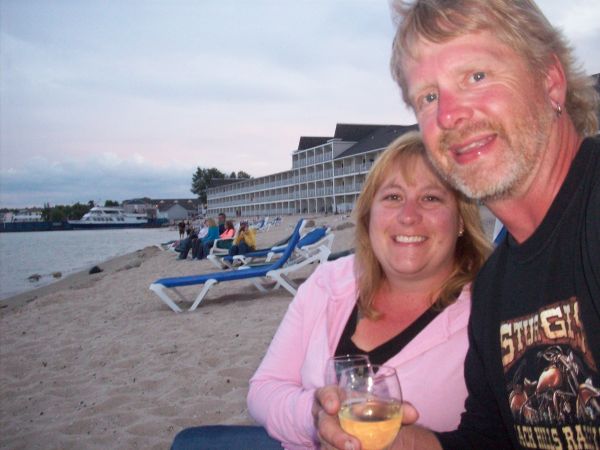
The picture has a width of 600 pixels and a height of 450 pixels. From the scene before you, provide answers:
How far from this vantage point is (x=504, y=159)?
5.02 ft

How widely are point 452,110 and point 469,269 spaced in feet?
2.69

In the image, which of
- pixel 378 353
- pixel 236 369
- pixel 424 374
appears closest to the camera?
pixel 424 374

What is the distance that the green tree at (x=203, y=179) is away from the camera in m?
125

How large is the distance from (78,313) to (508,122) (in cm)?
931

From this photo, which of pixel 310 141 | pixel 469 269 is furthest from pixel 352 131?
pixel 469 269

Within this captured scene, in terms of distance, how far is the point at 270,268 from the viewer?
8102 millimetres

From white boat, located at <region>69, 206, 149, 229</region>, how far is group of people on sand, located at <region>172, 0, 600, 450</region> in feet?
412

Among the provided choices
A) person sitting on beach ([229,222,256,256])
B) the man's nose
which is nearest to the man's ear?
the man's nose

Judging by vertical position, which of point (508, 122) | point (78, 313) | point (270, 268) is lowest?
point (78, 313)

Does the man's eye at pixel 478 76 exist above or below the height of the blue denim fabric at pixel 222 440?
above

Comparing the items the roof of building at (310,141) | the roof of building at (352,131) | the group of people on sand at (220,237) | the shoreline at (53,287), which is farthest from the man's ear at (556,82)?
the roof of building at (310,141)

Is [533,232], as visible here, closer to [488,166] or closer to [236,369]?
[488,166]

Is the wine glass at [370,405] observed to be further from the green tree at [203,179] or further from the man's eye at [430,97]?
the green tree at [203,179]

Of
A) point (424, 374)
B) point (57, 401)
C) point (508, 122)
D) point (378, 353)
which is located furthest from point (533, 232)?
point (57, 401)
